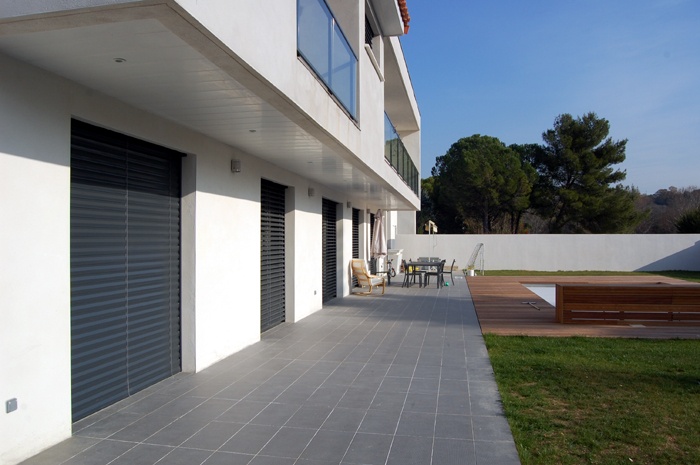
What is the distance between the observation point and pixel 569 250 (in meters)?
27.3

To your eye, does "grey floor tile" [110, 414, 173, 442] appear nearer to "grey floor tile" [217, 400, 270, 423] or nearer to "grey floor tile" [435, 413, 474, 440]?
"grey floor tile" [217, 400, 270, 423]

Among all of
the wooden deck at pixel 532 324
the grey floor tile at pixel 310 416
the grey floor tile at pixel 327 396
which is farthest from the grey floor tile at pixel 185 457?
the wooden deck at pixel 532 324

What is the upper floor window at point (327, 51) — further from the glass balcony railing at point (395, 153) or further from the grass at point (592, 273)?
the grass at point (592, 273)

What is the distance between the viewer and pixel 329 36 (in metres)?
6.53

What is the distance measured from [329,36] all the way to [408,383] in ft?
14.1

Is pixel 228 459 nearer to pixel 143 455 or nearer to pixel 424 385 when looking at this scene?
pixel 143 455

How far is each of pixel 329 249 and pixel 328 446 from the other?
32.5 ft

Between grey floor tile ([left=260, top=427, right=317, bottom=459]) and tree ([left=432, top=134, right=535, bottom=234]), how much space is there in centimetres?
3341

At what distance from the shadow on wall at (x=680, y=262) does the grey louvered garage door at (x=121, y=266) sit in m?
26.7

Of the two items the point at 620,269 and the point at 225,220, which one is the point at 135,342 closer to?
the point at 225,220

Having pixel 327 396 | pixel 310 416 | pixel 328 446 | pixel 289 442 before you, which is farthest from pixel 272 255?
pixel 328 446

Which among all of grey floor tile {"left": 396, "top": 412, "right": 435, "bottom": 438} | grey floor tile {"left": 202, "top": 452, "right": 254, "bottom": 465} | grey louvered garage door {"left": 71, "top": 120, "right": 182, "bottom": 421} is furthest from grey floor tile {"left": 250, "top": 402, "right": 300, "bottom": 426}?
grey louvered garage door {"left": 71, "top": 120, "right": 182, "bottom": 421}

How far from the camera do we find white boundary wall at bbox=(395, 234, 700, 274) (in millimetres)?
26812

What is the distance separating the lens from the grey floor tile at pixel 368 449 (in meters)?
4.02
